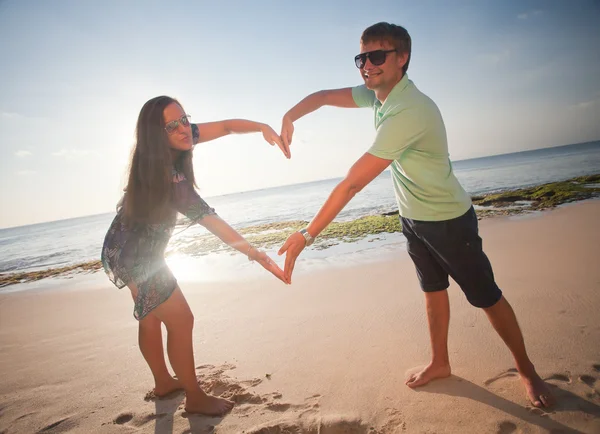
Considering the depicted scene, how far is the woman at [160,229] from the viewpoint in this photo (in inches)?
93.5

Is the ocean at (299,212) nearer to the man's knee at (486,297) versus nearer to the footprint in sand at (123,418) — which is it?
the footprint in sand at (123,418)

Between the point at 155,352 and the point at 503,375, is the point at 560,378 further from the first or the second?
the point at 155,352

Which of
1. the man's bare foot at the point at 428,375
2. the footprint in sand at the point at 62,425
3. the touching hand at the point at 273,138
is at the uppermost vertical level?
the touching hand at the point at 273,138

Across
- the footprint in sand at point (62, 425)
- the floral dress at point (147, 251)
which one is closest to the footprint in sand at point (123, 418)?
the footprint in sand at point (62, 425)

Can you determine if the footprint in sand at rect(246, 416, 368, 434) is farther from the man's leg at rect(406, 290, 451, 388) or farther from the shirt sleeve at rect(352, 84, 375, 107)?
the shirt sleeve at rect(352, 84, 375, 107)

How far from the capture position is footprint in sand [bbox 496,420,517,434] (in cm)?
200

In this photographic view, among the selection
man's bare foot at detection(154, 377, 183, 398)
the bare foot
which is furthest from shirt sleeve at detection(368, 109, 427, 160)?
man's bare foot at detection(154, 377, 183, 398)

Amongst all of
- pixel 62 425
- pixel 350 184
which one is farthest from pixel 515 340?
pixel 62 425

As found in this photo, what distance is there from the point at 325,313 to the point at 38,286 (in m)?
10.2

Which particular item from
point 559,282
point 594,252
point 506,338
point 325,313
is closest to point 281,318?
point 325,313

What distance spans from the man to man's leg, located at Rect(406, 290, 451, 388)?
344 millimetres

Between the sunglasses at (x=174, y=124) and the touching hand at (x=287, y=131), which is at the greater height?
the sunglasses at (x=174, y=124)

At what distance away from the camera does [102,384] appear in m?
3.27

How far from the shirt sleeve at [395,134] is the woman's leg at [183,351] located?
1865mm
